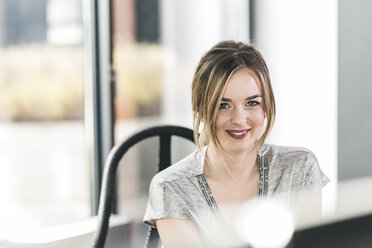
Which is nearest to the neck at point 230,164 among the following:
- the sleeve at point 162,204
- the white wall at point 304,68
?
the sleeve at point 162,204

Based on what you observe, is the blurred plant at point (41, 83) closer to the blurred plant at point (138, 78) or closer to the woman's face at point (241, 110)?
the blurred plant at point (138, 78)

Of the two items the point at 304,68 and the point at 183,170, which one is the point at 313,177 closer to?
the point at 183,170

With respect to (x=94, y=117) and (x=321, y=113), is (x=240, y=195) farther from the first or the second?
(x=321, y=113)

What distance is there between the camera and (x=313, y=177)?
3.44 ft

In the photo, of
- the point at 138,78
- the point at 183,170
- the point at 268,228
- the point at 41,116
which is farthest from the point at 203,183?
the point at 138,78

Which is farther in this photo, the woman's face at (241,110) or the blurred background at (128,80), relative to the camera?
the blurred background at (128,80)

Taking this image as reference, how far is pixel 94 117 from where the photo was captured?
1697mm

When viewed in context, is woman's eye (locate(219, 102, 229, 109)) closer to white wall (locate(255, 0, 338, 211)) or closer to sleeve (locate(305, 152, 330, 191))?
sleeve (locate(305, 152, 330, 191))

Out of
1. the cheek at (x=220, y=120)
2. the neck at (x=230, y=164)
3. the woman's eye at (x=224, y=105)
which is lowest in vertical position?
the neck at (x=230, y=164)

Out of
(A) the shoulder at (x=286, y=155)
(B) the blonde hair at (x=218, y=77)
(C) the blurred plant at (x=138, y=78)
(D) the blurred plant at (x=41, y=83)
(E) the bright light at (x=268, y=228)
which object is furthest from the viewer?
(C) the blurred plant at (x=138, y=78)

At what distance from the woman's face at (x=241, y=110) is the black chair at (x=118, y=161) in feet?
0.48

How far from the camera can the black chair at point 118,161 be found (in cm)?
99

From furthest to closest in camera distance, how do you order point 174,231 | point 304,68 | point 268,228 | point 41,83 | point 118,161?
point 304,68, point 41,83, point 118,161, point 174,231, point 268,228

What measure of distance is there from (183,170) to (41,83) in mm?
783
